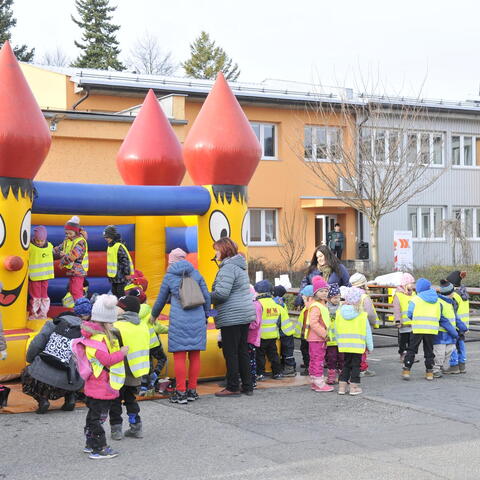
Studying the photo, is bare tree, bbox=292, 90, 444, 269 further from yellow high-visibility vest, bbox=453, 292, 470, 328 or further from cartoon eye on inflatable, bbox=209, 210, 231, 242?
cartoon eye on inflatable, bbox=209, 210, 231, 242

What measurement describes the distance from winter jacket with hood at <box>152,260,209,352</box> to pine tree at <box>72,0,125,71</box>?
4870 centimetres

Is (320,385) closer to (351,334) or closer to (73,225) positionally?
(351,334)

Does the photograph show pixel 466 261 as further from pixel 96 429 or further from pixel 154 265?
pixel 96 429

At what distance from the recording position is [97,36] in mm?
55875

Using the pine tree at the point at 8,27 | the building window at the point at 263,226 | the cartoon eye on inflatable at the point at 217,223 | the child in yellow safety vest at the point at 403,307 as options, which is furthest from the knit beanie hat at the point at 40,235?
the pine tree at the point at 8,27

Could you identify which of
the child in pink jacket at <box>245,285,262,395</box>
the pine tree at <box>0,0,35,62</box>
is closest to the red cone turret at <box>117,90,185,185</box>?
the child in pink jacket at <box>245,285,262,395</box>

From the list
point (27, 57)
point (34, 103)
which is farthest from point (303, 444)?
point (27, 57)

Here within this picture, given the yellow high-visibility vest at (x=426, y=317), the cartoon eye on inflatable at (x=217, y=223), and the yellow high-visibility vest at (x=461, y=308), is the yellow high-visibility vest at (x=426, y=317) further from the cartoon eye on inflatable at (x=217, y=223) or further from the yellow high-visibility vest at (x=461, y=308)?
the cartoon eye on inflatable at (x=217, y=223)

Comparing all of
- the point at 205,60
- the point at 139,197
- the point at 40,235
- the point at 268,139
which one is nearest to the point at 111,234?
the point at 139,197

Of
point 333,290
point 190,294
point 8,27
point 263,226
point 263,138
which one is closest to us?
point 190,294

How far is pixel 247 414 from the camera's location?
8383 millimetres

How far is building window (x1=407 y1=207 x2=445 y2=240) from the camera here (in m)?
32.2

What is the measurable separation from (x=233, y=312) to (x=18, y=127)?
11.7ft

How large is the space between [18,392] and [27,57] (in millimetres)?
42079
